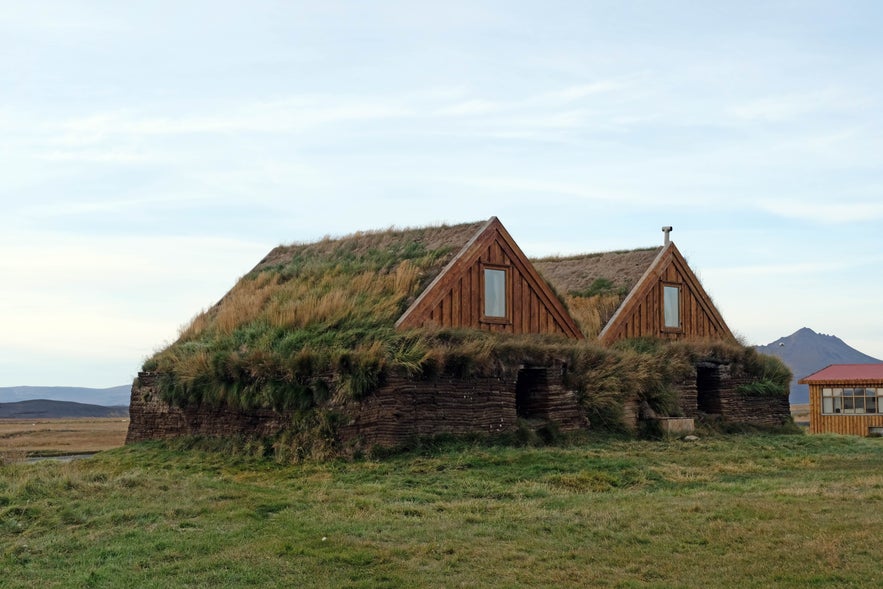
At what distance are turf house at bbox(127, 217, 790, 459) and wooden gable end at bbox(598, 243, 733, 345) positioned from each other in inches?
2.7

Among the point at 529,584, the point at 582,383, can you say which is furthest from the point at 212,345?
the point at 529,584

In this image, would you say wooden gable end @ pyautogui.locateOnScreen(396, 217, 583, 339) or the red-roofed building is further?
the red-roofed building

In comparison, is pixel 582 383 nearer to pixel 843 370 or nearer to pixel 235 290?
pixel 235 290

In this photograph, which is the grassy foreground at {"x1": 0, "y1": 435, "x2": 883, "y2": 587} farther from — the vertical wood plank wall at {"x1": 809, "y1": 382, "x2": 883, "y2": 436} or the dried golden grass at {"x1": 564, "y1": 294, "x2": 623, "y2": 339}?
the vertical wood plank wall at {"x1": 809, "y1": 382, "x2": 883, "y2": 436}

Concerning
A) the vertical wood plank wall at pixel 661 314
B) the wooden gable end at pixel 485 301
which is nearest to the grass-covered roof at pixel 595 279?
the vertical wood plank wall at pixel 661 314

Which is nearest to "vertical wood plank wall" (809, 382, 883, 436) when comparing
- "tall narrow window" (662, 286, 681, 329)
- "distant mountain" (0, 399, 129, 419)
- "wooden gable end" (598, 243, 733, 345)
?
"wooden gable end" (598, 243, 733, 345)

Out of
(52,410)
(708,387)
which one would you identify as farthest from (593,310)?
(52,410)

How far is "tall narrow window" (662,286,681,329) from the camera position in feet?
109

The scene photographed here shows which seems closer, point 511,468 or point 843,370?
point 511,468

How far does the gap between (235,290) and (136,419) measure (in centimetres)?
510

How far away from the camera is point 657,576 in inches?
457

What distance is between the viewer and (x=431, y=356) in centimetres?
2206

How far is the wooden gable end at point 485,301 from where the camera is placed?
82.6 ft

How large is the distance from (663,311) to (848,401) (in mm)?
15518
